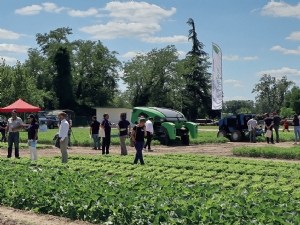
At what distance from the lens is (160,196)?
8.70 metres

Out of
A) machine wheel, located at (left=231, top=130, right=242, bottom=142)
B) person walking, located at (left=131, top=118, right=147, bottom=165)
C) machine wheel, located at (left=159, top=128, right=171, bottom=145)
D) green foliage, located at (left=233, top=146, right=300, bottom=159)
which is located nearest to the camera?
person walking, located at (left=131, top=118, right=147, bottom=165)

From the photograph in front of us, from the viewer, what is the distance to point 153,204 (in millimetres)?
8102

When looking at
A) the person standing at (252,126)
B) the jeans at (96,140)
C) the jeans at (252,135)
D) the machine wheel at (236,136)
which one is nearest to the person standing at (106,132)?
the jeans at (96,140)

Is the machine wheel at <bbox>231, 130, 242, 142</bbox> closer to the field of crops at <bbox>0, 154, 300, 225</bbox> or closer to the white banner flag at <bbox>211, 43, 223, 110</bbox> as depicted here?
Result: the white banner flag at <bbox>211, 43, 223, 110</bbox>

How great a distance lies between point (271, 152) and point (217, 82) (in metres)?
16.1

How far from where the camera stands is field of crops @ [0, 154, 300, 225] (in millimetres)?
7383

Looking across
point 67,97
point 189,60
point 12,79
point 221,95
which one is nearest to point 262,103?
point 189,60

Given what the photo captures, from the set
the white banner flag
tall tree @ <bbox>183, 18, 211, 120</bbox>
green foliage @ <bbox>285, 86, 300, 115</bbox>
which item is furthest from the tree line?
the white banner flag

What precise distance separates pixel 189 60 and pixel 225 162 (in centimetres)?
6624

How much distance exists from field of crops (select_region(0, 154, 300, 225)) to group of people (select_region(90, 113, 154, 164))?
2.41 m

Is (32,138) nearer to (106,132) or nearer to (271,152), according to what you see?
(106,132)

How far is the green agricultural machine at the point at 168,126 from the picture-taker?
93.7 ft

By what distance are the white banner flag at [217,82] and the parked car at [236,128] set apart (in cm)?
375

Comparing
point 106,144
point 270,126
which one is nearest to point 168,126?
point 270,126
